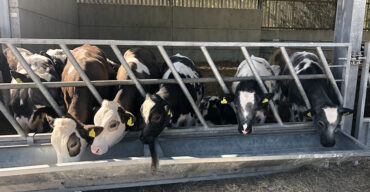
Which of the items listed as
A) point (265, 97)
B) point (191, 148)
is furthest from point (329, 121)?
point (191, 148)

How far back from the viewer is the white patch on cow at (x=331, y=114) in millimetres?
3816

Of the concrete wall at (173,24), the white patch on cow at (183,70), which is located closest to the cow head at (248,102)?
the white patch on cow at (183,70)

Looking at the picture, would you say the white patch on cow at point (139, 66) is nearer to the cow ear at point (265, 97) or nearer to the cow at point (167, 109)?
the cow at point (167, 109)

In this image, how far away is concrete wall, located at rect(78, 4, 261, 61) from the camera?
12.4 m

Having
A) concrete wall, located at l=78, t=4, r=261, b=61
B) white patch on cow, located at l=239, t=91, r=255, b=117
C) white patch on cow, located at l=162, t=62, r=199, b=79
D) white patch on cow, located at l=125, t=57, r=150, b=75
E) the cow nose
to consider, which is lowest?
the cow nose

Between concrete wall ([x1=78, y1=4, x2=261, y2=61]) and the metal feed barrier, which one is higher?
concrete wall ([x1=78, y1=4, x2=261, y2=61])

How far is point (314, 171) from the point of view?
12.1 feet

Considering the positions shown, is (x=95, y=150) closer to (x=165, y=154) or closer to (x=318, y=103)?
(x=165, y=154)

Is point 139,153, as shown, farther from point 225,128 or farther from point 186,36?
point 186,36

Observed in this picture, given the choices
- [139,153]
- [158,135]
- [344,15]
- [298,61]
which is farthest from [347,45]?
[139,153]

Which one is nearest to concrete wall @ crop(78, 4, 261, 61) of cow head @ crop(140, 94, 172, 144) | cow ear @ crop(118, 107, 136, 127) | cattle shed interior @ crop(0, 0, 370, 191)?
cattle shed interior @ crop(0, 0, 370, 191)

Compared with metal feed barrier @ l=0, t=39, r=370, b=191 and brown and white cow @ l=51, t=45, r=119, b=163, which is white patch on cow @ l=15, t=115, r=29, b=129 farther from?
metal feed barrier @ l=0, t=39, r=370, b=191

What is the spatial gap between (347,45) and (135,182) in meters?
3.44

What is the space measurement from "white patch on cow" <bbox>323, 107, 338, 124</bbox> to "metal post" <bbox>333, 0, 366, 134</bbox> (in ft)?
1.50
